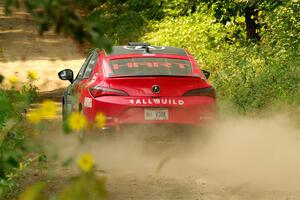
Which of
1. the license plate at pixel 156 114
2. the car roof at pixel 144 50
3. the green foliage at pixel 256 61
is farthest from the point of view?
the green foliage at pixel 256 61

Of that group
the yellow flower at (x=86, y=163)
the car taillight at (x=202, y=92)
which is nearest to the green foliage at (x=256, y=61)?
the car taillight at (x=202, y=92)

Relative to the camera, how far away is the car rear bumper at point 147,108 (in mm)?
10828

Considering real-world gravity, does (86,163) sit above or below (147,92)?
below

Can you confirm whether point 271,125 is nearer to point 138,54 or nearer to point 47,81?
point 138,54

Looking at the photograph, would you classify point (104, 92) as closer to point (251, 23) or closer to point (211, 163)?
point (211, 163)

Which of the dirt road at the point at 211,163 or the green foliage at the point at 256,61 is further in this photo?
the green foliage at the point at 256,61

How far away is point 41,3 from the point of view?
2.92 m

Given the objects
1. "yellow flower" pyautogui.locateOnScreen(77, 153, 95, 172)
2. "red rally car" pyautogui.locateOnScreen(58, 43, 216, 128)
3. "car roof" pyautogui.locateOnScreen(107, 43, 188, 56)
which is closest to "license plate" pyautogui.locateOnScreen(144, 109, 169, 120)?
"red rally car" pyautogui.locateOnScreen(58, 43, 216, 128)

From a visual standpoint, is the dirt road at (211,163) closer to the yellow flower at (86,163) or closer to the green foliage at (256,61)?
the green foliage at (256,61)

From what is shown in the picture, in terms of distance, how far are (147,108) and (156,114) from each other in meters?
0.14

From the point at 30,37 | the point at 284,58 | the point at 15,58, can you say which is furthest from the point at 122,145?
the point at 30,37

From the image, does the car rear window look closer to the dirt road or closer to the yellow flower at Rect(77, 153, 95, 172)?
the dirt road

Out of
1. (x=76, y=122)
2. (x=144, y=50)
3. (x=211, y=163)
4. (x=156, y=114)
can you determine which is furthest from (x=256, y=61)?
(x=76, y=122)

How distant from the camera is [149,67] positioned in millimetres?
11422
